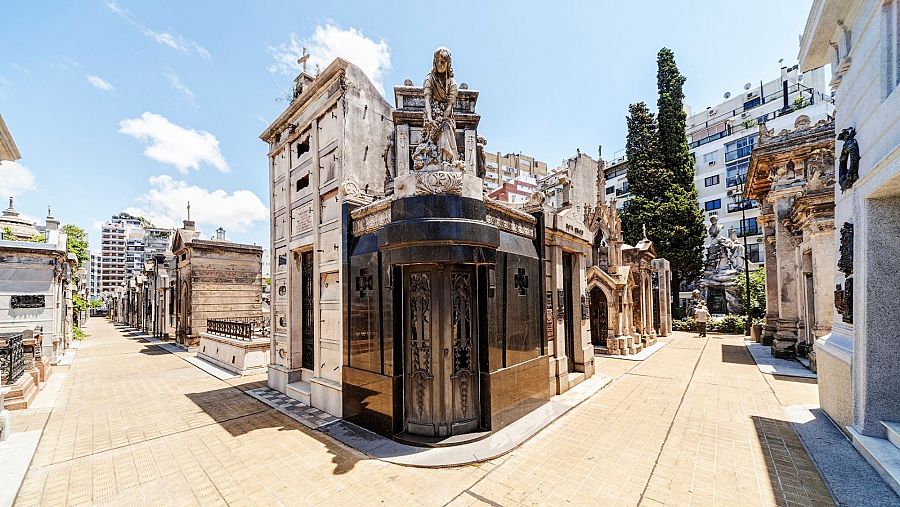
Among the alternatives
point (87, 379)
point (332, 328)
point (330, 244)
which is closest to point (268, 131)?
point (330, 244)

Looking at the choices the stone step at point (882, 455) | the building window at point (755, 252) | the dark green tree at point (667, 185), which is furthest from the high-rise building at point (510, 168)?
the stone step at point (882, 455)

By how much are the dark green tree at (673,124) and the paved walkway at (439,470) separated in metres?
26.9

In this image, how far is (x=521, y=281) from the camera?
25.8ft

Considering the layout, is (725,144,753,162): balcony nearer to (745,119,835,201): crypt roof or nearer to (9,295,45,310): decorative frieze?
(745,119,835,201): crypt roof

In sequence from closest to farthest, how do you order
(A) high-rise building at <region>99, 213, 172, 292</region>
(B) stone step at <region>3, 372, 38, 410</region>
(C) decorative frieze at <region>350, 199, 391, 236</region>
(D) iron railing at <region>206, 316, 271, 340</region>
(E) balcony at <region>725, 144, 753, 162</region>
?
(C) decorative frieze at <region>350, 199, 391, 236</region>, (B) stone step at <region>3, 372, 38, 410</region>, (D) iron railing at <region>206, 316, 271, 340</region>, (E) balcony at <region>725, 144, 753, 162</region>, (A) high-rise building at <region>99, 213, 172, 292</region>

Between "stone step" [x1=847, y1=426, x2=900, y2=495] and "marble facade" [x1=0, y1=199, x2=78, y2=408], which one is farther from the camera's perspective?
"marble facade" [x1=0, y1=199, x2=78, y2=408]

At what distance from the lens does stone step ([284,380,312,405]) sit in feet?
29.3

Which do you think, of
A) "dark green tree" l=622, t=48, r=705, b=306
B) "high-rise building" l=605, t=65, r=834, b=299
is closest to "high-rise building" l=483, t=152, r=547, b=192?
"high-rise building" l=605, t=65, r=834, b=299

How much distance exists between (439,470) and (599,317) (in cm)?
1293

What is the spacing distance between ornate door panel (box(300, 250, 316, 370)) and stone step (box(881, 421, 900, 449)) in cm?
1142

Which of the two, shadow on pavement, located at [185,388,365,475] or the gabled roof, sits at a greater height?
the gabled roof

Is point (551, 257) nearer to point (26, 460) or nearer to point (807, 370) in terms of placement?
point (807, 370)

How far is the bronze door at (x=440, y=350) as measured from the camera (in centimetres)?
632

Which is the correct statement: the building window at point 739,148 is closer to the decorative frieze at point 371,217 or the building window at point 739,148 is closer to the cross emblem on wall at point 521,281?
the cross emblem on wall at point 521,281
